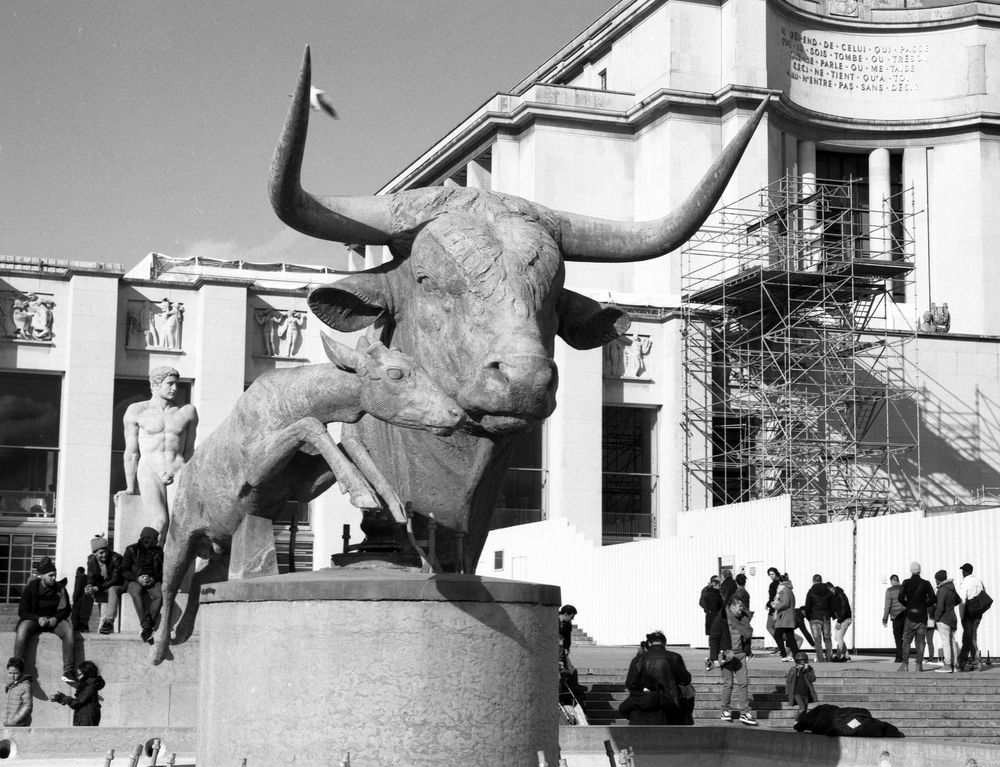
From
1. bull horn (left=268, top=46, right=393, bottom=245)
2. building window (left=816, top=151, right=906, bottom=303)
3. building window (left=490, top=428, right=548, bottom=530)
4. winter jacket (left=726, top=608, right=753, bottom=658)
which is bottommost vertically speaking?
winter jacket (left=726, top=608, right=753, bottom=658)

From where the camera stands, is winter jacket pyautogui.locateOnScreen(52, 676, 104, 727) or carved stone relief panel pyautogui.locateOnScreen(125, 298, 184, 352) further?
carved stone relief panel pyautogui.locateOnScreen(125, 298, 184, 352)

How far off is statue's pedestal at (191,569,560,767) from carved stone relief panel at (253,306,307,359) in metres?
41.0

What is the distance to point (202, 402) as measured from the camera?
4553cm

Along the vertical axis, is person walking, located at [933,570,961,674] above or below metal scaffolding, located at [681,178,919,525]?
below

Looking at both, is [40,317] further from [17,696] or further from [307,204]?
[307,204]

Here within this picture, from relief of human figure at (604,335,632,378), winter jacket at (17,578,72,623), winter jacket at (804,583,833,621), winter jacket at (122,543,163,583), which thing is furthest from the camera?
relief of human figure at (604,335,632,378)

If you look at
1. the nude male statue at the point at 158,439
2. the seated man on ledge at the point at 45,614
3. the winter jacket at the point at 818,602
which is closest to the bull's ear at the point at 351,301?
the seated man on ledge at the point at 45,614

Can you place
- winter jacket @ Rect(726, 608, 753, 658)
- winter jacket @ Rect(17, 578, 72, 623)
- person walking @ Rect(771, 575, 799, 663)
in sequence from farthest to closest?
1. person walking @ Rect(771, 575, 799, 663)
2. winter jacket @ Rect(726, 608, 753, 658)
3. winter jacket @ Rect(17, 578, 72, 623)

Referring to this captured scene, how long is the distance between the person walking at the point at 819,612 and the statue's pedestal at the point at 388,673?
21335 millimetres

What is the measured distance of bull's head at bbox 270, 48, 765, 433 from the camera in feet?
18.6

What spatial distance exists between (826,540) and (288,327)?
67.2 ft

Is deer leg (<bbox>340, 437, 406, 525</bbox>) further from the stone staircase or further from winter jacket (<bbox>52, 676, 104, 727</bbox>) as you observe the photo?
the stone staircase

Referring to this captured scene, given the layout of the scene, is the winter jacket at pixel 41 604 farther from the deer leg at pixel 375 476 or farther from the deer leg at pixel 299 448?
the deer leg at pixel 375 476

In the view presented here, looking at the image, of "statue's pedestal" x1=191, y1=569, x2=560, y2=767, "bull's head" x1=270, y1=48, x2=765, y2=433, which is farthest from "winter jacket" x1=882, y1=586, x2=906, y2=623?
"statue's pedestal" x1=191, y1=569, x2=560, y2=767
